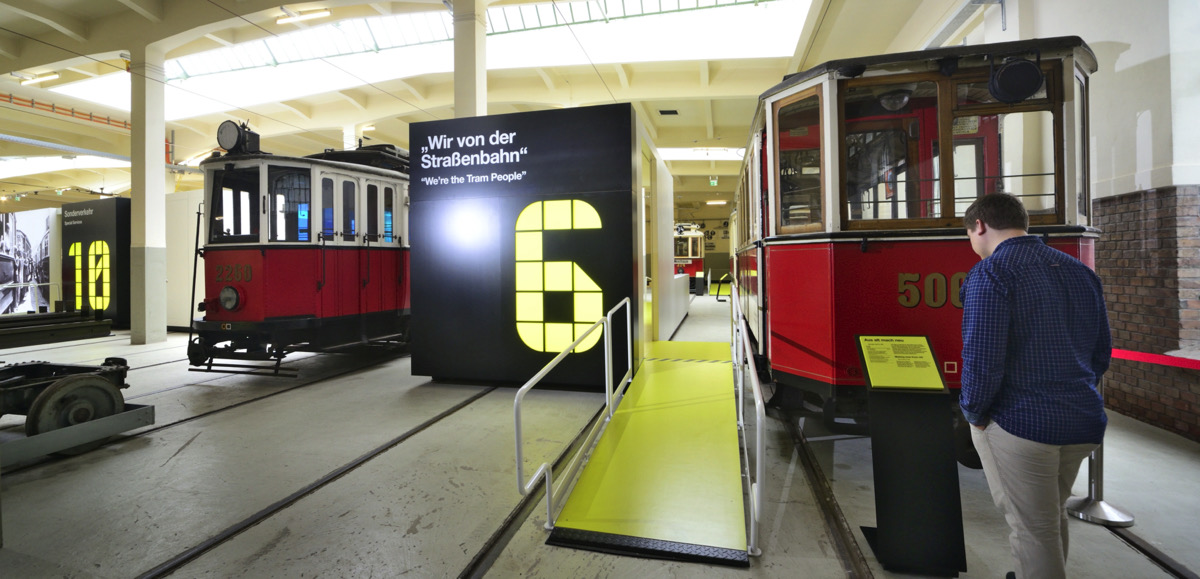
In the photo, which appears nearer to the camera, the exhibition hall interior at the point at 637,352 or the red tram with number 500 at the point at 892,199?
the exhibition hall interior at the point at 637,352

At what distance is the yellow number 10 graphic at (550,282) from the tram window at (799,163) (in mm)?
2093

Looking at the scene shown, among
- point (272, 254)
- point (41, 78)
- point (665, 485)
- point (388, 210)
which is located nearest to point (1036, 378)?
point (665, 485)

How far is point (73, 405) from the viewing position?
412 centimetres

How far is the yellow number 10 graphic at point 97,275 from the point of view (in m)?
11.8

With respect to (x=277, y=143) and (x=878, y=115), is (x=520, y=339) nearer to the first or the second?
(x=878, y=115)

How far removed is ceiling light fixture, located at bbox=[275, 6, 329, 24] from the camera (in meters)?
10.1

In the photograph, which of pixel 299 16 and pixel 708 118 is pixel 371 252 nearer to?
pixel 299 16

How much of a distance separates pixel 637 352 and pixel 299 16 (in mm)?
9718

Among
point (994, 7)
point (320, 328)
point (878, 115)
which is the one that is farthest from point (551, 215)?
point (994, 7)

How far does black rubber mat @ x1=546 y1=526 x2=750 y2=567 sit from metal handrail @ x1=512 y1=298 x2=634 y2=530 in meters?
0.16

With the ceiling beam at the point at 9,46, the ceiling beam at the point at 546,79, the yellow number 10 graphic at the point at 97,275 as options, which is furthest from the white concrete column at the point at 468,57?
the ceiling beam at the point at 9,46

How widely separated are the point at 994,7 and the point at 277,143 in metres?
21.4

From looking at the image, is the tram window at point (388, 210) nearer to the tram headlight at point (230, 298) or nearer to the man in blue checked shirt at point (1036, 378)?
the tram headlight at point (230, 298)

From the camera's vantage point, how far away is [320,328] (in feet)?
23.4
